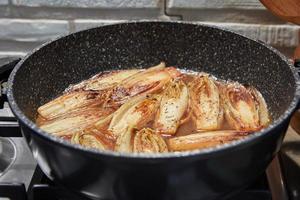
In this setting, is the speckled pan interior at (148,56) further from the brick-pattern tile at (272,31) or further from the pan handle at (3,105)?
the brick-pattern tile at (272,31)

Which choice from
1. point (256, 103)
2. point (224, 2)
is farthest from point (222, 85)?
point (224, 2)

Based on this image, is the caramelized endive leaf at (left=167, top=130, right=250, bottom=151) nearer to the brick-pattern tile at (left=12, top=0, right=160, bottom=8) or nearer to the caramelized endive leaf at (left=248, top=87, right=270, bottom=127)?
the caramelized endive leaf at (left=248, top=87, right=270, bottom=127)

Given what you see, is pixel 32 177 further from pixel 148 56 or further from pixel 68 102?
pixel 148 56

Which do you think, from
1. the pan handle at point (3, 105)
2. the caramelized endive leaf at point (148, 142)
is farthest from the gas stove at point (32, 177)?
the caramelized endive leaf at point (148, 142)

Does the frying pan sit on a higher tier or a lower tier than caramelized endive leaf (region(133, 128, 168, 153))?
higher

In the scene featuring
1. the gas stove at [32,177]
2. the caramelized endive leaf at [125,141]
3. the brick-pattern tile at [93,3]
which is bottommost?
the gas stove at [32,177]

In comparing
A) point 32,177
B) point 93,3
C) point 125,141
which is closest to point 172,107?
point 125,141

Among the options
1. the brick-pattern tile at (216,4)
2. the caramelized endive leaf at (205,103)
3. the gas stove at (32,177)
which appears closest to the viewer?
the gas stove at (32,177)

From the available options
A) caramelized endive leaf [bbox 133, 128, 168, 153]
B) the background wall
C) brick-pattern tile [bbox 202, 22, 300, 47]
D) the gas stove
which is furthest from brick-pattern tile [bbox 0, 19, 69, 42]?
caramelized endive leaf [bbox 133, 128, 168, 153]
